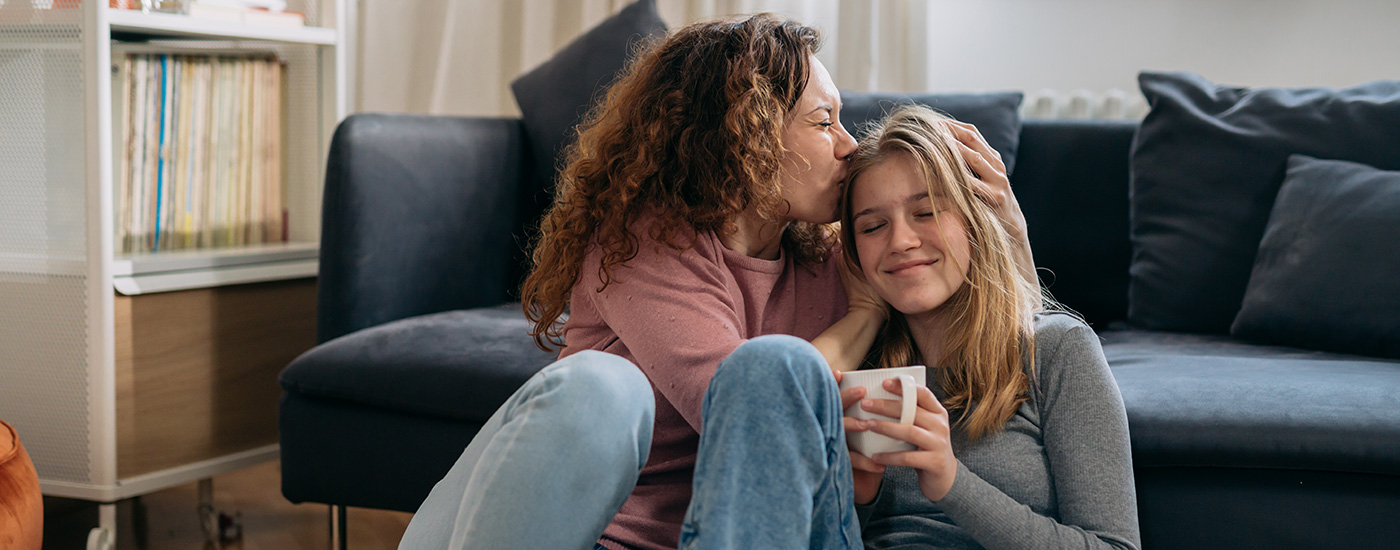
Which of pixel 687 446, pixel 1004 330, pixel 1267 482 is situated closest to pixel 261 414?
pixel 687 446

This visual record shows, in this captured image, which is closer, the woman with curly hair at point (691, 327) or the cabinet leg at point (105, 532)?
the woman with curly hair at point (691, 327)

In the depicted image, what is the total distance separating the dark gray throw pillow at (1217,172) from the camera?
4.98 feet

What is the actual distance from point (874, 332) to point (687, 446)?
218mm

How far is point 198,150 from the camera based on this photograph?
1765 mm

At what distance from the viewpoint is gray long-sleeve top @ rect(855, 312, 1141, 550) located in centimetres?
87

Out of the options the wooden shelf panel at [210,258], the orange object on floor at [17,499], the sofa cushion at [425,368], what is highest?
the wooden shelf panel at [210,258]

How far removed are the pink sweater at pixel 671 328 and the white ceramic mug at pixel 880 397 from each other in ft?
0.49

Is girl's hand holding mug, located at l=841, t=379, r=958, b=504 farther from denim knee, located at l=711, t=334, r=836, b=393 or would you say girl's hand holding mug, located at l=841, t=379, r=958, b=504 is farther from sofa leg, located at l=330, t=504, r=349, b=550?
sofa leg, located at l=330, t=504, r=349, b=550

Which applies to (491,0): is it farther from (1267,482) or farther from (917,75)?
(1267,482)

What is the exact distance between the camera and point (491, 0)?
8.42ft

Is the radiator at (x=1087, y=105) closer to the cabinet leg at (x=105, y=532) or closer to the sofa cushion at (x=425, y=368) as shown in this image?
the sofa cushion at (x=425, y=368)

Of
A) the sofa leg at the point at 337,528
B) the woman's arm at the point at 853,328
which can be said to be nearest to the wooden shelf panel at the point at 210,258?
the sofa leg at the point at 337,528

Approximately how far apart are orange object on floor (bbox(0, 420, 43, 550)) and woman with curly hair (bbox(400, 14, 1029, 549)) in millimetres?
776

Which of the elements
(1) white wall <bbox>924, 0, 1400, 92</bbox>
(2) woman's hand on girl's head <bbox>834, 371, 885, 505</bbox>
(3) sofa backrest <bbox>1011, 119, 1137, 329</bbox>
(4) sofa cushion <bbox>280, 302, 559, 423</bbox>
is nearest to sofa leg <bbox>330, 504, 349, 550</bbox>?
(4) sofa cushion <bbox>280, 302, 559, 423</bbox>
